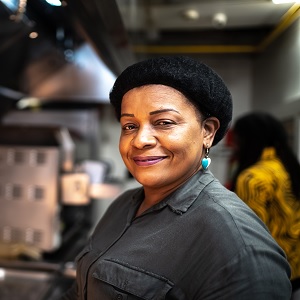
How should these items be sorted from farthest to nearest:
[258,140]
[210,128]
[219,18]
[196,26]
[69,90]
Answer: [196,26] < [69,90] < [219,18] < [258,140] < [210,128]

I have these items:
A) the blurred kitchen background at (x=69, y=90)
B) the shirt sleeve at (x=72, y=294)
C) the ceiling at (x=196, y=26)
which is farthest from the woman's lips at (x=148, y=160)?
the ceiling at (x=196, y=26)

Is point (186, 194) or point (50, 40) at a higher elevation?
point (50, 40)

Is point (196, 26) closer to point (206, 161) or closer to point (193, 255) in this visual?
point (206, 161)

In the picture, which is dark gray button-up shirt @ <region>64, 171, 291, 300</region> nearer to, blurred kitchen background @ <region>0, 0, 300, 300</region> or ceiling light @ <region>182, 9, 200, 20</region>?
blurred kitchen background @ <region>0, 0, 300, 300</region>

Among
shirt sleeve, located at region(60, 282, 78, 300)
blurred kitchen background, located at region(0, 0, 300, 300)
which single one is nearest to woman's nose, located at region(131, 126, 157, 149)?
blurred kitchen background, located at region(0, 0, 300, 300)

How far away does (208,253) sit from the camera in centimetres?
51

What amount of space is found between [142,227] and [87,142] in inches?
75.0

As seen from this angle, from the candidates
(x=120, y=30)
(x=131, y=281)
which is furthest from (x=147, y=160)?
(x=120, y=30)

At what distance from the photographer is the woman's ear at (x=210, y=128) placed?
0.61 m

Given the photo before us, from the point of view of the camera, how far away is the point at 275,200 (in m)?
0.89

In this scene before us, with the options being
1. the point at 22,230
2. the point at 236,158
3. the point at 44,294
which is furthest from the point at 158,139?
the point at 22,230

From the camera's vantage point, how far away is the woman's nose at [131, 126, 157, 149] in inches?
22.7

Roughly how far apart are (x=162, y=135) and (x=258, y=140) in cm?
57

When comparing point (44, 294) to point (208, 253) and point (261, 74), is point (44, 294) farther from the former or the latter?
point (261, 74)
